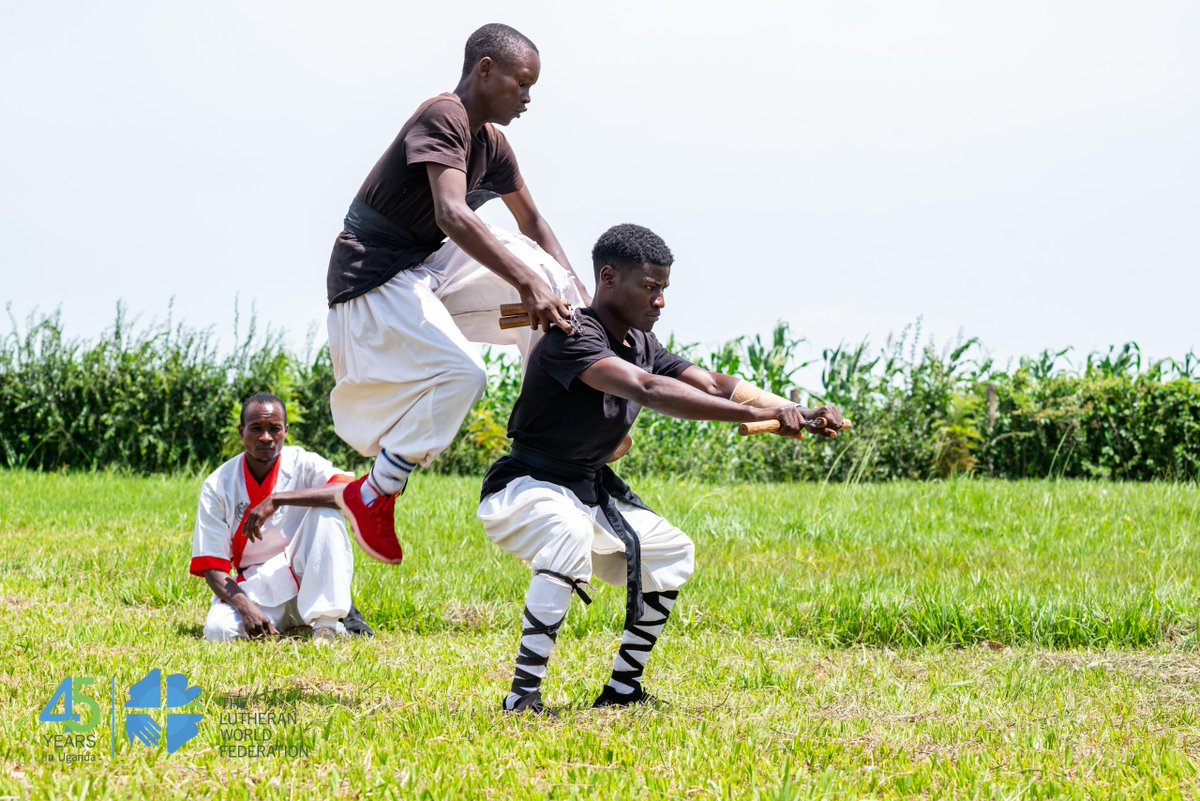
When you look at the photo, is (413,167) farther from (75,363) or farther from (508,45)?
(75,363)

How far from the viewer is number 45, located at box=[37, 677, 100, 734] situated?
455 cm

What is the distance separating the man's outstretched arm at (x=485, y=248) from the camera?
15.3ft

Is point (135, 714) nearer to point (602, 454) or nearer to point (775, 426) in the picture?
point (602, 454)

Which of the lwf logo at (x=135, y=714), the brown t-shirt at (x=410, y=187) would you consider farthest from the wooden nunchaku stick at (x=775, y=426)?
the lwf logo at (x=135, y=714)

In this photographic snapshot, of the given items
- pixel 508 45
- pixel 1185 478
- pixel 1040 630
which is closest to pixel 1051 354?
pixel 1185 478

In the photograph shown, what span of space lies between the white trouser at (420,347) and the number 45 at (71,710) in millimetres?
1397

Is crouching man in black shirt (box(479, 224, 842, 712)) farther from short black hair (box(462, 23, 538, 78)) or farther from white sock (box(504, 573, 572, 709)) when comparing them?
short black hair (box(462, 23, 538, 78))

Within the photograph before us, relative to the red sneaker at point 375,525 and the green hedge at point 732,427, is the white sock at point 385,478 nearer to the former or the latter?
the red sneaker at point 375,525

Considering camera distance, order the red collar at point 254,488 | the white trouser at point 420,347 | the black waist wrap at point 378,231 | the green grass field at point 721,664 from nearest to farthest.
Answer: the green grass field at point 721,664 → the white trouser at point 420,347 → the black waist wrap at point 378,231 → the red collar at point 254,488

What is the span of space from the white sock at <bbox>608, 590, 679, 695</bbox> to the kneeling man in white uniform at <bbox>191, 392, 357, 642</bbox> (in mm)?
2242

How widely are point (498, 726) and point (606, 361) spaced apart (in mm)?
1376

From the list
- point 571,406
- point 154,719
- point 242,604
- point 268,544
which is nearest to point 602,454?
point 571,406

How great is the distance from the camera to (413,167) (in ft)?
16.7

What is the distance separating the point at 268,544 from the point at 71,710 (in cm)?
252
